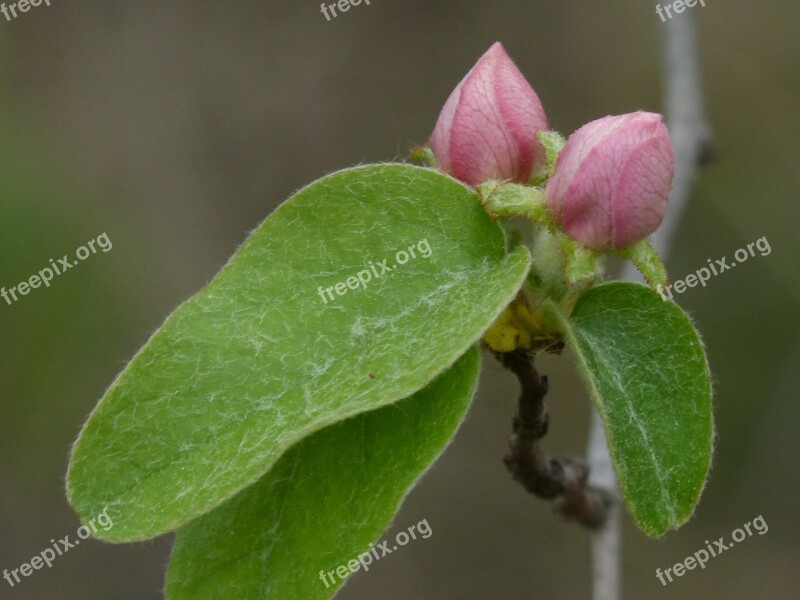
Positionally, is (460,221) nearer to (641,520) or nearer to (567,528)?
(641,520)

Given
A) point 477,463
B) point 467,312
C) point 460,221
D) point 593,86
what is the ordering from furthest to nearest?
point 593,86, point 477,463, point 460,221, point 467,312

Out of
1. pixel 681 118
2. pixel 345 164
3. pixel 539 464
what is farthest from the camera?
pixel 345 164

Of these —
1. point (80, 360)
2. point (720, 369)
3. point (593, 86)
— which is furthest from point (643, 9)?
point (80, 360)

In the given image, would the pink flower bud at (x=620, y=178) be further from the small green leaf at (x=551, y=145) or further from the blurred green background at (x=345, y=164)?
the blurred green background at (x=345, y=164)

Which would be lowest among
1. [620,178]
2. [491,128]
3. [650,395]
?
[650,395]

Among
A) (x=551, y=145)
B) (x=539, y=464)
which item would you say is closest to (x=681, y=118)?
(x=539, y=464)

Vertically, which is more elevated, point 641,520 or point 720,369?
point 641,520

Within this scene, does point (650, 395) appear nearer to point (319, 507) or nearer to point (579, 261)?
point (579, 261)
